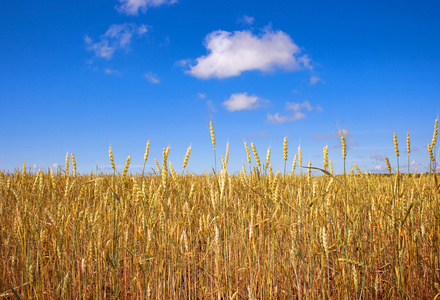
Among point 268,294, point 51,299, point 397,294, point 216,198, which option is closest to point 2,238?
point 51,299

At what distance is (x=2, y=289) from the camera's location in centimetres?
211

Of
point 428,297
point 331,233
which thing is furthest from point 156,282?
point 428,297

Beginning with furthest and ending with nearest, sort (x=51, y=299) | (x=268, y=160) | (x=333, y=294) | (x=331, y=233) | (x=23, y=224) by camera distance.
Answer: (x=331, y=233)
(x=268, y=160)
(x=23, y=224)
(x=333, y=294)
(x=51, y=299)

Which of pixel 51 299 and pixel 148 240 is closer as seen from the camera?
pixel 148 240

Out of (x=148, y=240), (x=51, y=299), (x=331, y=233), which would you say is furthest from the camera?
(x=331, y=233)

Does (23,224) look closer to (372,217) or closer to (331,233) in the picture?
(331,233)

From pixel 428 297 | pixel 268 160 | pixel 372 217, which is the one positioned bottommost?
pixel 428 297

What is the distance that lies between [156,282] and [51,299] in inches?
27.0

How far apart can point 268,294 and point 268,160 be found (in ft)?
3.07

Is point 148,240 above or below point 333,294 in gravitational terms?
above

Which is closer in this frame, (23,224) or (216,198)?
(216,198)

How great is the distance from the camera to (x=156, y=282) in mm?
1793

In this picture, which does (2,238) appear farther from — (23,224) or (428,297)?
(428,297)

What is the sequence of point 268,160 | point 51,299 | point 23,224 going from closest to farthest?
point 51,299 → point 23,224 → point 268,160
